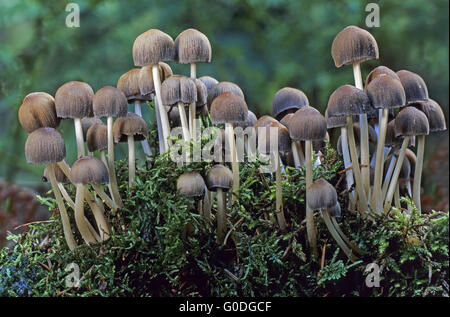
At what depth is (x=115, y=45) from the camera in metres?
3.45

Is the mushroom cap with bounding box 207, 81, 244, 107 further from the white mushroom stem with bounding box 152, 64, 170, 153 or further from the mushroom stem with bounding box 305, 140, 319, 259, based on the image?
the mushroom stem with bounding box 305, 140, 319, 259

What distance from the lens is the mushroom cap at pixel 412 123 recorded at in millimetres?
1494

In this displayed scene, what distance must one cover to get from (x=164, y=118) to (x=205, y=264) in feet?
1.82

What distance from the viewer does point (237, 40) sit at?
3381 millimetres

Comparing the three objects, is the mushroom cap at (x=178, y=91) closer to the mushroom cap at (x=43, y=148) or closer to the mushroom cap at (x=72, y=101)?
the mushroom cap at (x=72, y=101)

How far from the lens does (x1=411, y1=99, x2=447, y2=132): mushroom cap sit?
5.34 ft

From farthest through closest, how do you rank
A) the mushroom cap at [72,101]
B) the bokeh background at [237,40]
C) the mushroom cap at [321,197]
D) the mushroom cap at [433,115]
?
the bokeh background at [237,40], the mushroom cap at [433,115], the mushroom cap at [72,101], the mushroom cap at [321,197]

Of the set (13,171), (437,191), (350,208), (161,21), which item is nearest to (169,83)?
(350,208)

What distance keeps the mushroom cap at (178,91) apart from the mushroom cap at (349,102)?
0.46m

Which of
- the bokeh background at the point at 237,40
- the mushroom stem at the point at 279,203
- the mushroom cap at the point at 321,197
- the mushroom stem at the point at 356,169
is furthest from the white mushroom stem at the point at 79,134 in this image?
the bokeh background at the point at 237,40

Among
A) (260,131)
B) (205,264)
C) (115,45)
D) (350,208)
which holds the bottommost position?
(205,264)

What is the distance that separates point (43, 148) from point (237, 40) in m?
2.31

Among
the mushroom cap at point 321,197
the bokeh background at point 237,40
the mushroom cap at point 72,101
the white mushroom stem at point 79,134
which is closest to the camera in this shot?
the mushroom cap at point 321,197
